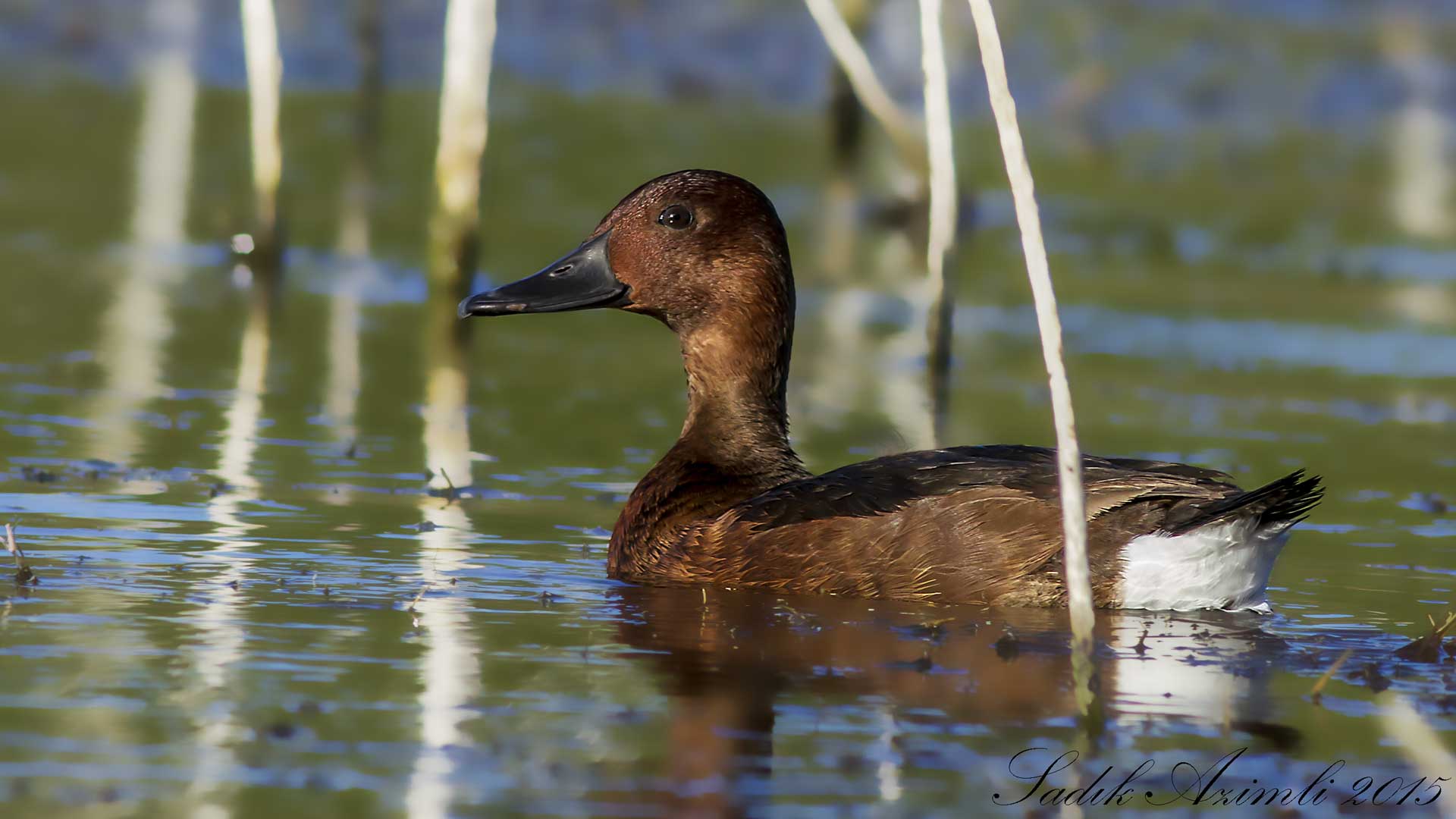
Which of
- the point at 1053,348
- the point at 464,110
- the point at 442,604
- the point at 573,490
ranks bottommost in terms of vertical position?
the point at 442,604

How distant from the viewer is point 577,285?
9.52m

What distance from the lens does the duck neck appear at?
8891 mm

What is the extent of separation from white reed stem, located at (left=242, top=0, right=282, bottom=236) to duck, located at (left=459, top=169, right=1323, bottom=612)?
6.16 meters

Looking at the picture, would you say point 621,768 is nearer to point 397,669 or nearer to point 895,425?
point 397,669

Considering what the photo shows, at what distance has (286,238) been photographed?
18.6 metres

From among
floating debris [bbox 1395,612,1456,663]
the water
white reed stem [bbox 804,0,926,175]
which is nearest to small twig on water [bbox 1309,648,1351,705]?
the water

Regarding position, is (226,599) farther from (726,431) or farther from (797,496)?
(726,431)

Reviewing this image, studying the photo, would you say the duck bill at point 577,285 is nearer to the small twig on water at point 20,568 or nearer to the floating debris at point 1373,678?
the small twig on water at point 20,568

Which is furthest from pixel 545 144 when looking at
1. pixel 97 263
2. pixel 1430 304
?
pixel 1430 304

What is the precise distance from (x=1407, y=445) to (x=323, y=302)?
733 cm

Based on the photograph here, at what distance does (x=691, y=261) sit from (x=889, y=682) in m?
3.05

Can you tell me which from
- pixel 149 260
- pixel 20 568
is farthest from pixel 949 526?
pixel 149 260

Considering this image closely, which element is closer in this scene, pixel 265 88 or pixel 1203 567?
pixel 1203 567

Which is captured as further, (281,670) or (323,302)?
(323,302)
